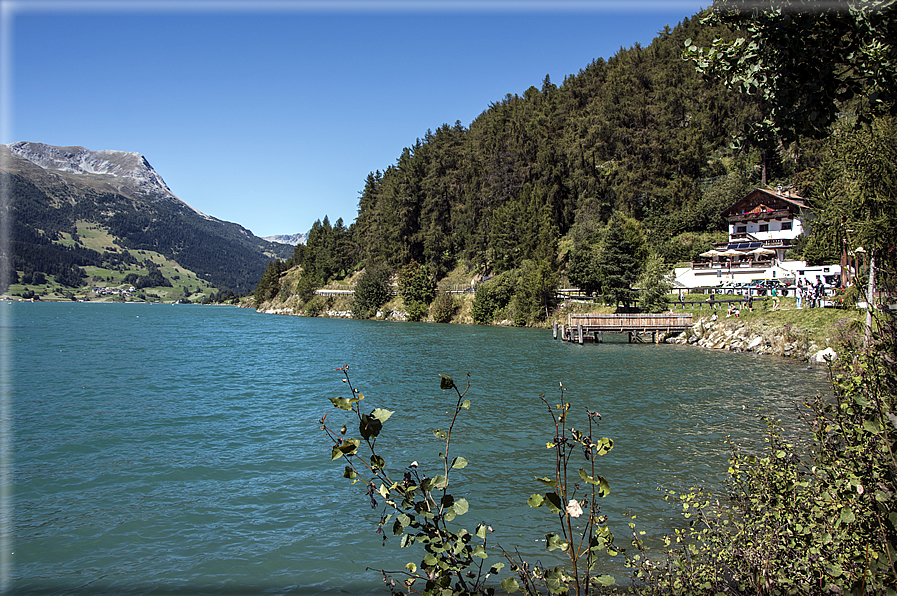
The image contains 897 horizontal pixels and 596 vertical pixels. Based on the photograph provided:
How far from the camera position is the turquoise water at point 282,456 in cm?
886

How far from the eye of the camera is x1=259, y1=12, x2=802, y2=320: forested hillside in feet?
233

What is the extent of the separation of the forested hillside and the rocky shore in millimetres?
14078

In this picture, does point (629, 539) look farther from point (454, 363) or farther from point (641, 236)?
point (641, 236)

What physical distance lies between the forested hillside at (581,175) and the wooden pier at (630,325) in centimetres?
1141

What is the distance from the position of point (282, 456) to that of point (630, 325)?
38.9 metres

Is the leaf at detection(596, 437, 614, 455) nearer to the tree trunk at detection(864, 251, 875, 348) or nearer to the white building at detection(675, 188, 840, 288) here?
the tree trunk at detection(864, 251, 875, 348)

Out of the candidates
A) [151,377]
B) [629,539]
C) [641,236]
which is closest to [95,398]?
[151,377]

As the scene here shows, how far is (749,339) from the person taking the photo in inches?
1474

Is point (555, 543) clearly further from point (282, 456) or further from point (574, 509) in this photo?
point (282, 456)

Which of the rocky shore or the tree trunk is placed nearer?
the tree trunk

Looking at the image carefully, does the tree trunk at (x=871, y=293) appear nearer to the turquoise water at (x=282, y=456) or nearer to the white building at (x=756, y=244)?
the turquoise water at (x=282, y=456)

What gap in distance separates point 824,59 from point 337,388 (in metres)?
23.4

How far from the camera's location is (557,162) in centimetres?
8569

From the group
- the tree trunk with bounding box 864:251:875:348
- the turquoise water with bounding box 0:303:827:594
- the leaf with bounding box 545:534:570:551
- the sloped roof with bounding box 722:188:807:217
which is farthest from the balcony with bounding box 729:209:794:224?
the leaf with bounding box 545:534:570:551
